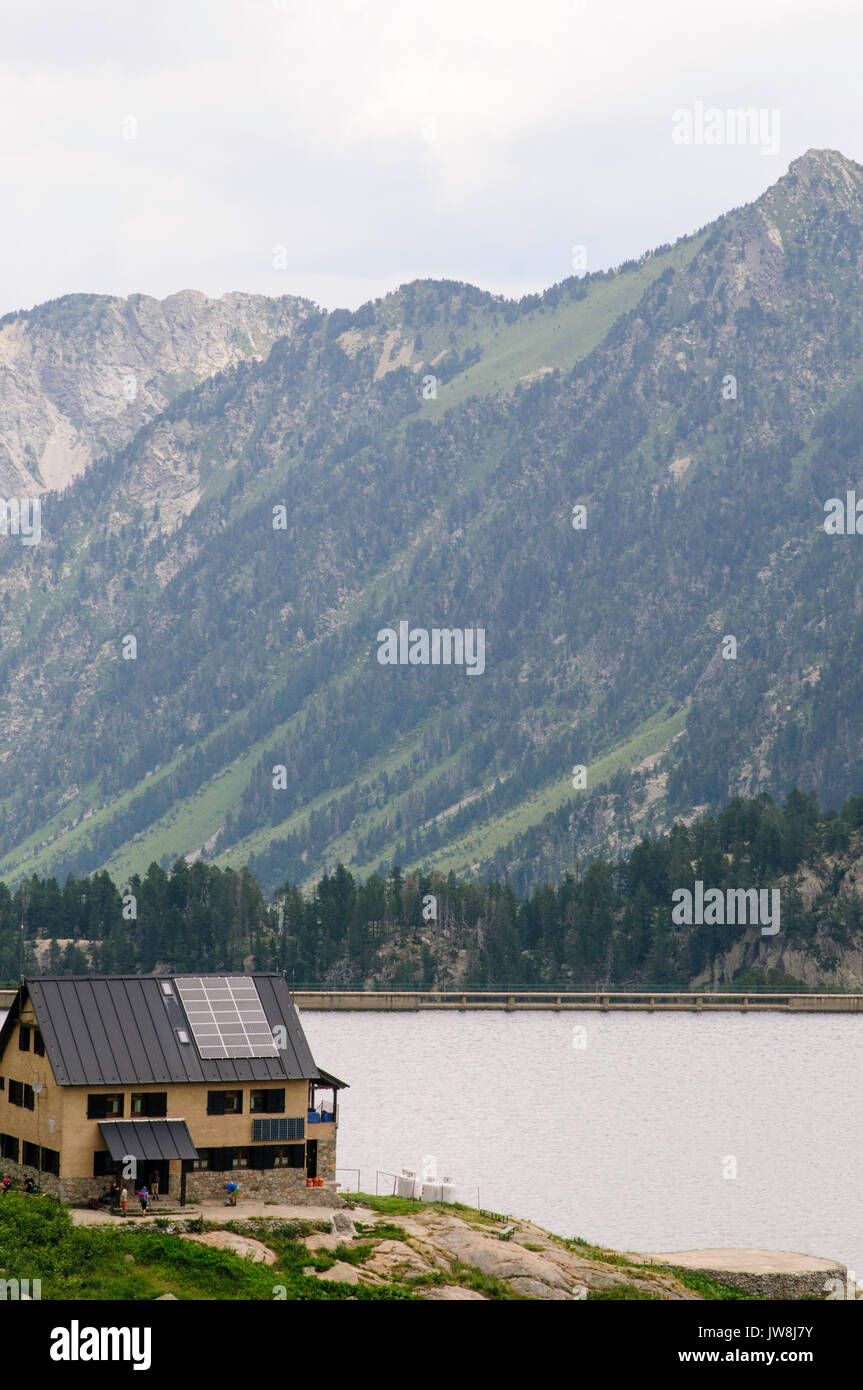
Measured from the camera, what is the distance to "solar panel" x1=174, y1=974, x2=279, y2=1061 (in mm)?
90125

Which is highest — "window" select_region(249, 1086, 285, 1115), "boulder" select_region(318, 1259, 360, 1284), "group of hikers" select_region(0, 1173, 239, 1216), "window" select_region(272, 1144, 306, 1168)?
"window" select_region(249, 1086, 285, 1115)

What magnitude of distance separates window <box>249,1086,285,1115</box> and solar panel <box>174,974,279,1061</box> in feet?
5.68

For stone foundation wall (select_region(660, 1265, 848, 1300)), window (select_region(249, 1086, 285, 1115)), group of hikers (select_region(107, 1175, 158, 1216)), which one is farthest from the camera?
stone foundation wall (select_region(660, 1265, 848, 1300))

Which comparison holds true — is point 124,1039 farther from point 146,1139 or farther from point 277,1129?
point 277,1129

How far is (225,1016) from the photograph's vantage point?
9219 centimetres

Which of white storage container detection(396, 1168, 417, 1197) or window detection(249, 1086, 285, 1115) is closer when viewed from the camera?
window detection(249, 1086, 285, 1115)

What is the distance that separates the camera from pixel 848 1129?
172750 millimetres

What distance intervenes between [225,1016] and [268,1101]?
4.58 m

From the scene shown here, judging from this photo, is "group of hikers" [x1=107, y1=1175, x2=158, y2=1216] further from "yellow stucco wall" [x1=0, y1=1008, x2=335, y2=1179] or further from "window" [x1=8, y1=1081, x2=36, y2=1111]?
"window" [x1=8, y1=1081, x2=36, y2=1111]

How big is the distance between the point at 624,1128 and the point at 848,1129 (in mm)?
20262

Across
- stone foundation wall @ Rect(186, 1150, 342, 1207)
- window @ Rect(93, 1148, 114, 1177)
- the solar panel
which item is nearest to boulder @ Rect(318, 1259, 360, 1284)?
stone foundation wall @ Rect(186, 1150, 342, 1207)
